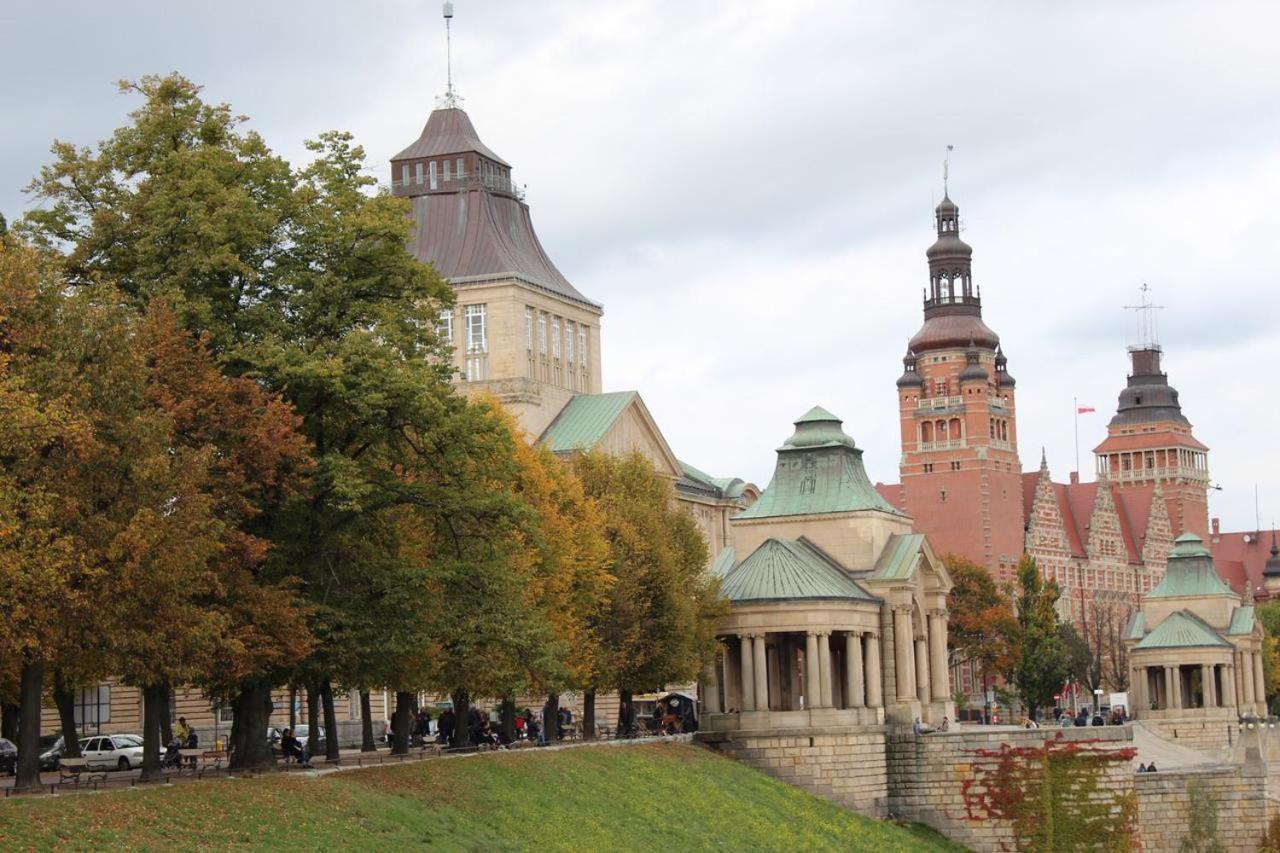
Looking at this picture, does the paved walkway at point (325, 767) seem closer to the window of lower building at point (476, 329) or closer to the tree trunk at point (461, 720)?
the tree trunk at point (461, 720)

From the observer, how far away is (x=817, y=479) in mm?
80500

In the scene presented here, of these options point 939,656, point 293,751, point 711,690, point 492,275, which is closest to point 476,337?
point 492,275

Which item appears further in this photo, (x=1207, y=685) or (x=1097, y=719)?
(x=1207, y=685)

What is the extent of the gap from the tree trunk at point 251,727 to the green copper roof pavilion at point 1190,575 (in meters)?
79.3

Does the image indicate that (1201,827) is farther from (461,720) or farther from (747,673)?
(461,720)

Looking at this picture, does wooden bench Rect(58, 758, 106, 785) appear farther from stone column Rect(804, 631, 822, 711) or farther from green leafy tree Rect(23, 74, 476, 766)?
stone column Rect(804, 631, 822, 711)

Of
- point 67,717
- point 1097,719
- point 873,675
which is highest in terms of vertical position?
point 873,675

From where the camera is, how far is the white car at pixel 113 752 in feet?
208

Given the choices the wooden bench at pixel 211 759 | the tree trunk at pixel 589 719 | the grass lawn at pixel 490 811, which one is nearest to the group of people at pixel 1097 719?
the grass lawn at pixel 490 811

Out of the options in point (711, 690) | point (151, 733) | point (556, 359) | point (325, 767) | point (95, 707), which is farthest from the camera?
point (556, 359)

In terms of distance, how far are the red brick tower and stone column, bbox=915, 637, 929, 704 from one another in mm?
95758

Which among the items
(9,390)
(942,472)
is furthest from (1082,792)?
(942,472)

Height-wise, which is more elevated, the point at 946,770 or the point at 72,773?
the point at 72,773

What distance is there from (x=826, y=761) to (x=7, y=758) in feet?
88.5
